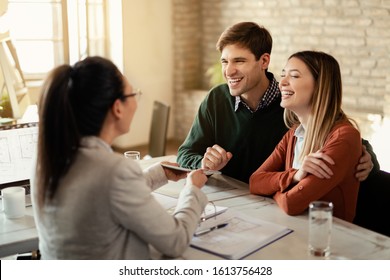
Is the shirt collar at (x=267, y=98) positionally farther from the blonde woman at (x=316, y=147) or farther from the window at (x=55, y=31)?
the window at (x=55, y=31)

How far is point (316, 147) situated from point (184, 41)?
4384 millimetres

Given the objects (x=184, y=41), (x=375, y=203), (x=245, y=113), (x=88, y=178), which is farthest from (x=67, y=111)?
(x=184, y=41)

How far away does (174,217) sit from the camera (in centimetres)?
141

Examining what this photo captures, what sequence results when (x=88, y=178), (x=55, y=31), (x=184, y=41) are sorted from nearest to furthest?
(x=88, y=178), (x=55, y=31), (x=184, y=41)

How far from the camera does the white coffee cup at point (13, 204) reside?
71.9 inches

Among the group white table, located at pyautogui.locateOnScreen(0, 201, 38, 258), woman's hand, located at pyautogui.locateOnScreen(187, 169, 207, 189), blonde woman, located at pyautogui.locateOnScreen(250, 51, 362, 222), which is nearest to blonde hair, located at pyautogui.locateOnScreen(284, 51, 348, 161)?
blonde woman, located at pyautogui.locateOnScreen(250, 51, 362, 222)

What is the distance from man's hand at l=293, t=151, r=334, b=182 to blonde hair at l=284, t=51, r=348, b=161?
120 mm

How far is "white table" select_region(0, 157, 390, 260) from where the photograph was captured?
147cm

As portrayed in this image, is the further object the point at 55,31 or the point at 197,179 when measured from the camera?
the point at 55,31

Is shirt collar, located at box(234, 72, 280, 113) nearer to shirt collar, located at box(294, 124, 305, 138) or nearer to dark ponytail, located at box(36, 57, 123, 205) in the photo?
shirt collar, located at box(294, 124, 305, 138)

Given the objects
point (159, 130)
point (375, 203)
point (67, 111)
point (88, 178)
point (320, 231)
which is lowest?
point (159, 130)

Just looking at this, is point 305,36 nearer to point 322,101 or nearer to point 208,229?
point 322,101

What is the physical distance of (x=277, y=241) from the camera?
1.55m
